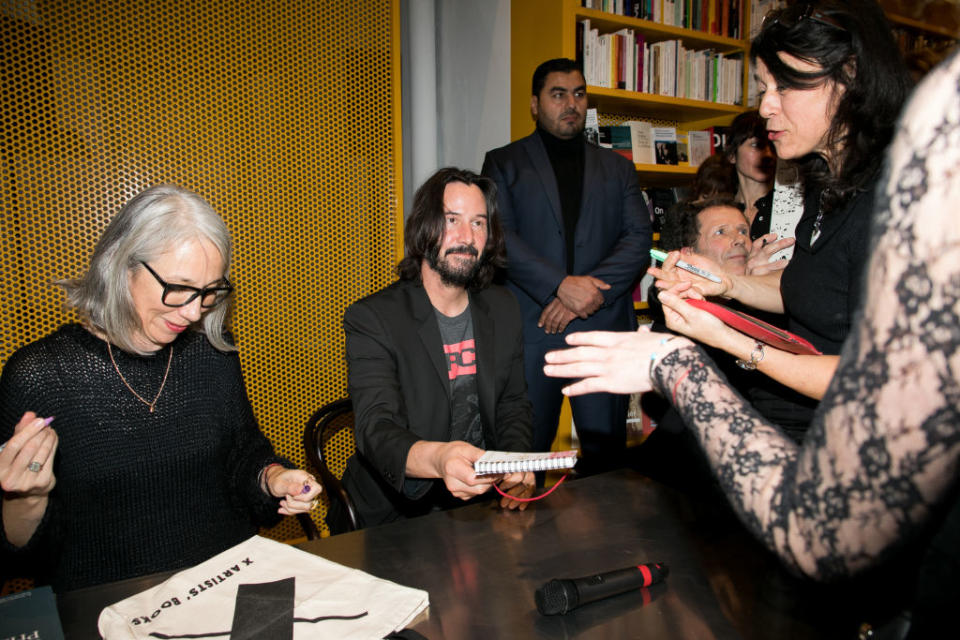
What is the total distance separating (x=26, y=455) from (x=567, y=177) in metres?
2.72

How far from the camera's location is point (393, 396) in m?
1.96

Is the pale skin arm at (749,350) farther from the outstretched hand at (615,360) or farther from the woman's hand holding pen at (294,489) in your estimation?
the woman's hand holding pen at (294,489)

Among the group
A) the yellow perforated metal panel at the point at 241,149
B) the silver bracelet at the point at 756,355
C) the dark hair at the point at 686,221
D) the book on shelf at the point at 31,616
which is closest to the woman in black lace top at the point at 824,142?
the silver bracelet at the point at 756,355

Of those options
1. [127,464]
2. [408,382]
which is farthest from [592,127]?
[127,464]

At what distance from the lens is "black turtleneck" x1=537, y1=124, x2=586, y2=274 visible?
3.32 metres

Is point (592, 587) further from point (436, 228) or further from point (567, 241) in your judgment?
point (567, 241)

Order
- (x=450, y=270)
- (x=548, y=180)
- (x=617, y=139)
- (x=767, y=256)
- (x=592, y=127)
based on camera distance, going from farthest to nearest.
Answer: (x=617, y=139) < (x=592, y=127) < (x=548, y=180) < (x=767, y=256) < (x=450, y=270)

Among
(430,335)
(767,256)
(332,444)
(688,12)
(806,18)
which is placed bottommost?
(332,444)

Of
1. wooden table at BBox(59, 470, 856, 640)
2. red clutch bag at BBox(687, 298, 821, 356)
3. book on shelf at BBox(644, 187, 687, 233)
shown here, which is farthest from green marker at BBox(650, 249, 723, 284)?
book on shelf at BBox(644, 187, 687, 233)

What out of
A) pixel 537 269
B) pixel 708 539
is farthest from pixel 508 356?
pixel 708 539

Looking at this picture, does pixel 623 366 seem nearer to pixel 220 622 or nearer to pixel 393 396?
pixel 220 622

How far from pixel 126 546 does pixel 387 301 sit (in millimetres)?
1037

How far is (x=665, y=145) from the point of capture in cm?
409

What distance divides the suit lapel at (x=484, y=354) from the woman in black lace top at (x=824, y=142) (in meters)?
0.69
